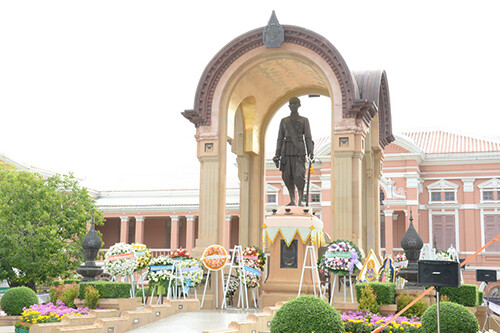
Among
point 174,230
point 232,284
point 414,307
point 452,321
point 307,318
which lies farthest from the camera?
point 174,230

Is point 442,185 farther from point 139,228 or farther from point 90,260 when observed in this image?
point 90,260

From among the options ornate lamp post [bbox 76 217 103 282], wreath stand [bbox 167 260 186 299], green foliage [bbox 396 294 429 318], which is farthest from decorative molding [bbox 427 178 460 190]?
green foliage [bbox 396 294 429 318]

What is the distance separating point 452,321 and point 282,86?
42.3ft

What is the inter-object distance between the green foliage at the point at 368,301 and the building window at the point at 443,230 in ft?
128

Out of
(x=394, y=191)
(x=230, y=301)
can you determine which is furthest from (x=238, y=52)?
(x=394, y=191)

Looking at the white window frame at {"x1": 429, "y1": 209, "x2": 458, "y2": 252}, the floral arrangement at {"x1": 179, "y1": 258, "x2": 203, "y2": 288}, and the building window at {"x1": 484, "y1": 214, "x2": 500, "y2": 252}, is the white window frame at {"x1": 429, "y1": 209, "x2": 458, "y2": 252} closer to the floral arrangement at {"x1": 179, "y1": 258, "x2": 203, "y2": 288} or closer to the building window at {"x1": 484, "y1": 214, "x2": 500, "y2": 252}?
the building window at {"x1": 484, "y1": 214, "x2": 500, "y2": 252}

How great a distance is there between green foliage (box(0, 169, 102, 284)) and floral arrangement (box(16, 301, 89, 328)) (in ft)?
43.7

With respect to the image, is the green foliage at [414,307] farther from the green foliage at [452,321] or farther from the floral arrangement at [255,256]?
the floral arrangement at [255,256]

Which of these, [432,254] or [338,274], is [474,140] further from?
[338,274]

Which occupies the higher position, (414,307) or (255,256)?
(255,256)

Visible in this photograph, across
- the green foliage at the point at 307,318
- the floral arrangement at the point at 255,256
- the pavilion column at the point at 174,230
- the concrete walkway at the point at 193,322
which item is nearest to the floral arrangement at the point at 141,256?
the concrete walkway at the point at 193,322

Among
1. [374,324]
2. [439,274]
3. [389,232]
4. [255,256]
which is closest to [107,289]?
[255,256]

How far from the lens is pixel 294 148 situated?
18375mm

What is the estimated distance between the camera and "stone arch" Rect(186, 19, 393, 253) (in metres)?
17.2
